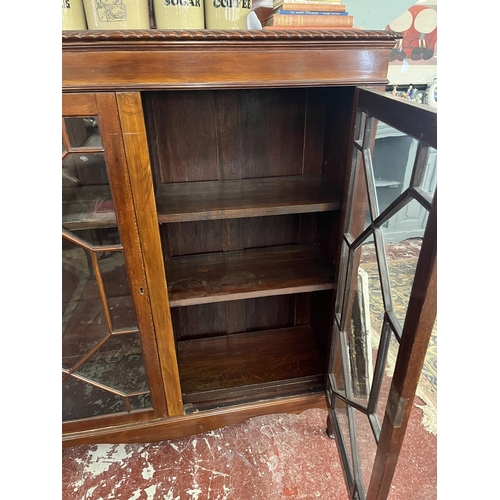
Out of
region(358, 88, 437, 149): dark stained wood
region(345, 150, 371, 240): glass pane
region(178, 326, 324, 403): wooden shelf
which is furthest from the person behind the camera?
region(178, 326, 324, 403): wooden shelf

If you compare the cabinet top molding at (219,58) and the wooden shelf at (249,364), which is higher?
the cabinet top molding at (219,58)

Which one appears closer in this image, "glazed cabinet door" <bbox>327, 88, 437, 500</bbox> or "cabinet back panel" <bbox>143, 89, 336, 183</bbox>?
"glazed cabinet door" <bbox>327, 88, 437, 500</bbox>

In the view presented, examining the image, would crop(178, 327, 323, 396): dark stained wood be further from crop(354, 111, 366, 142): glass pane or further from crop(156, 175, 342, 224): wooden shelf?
crop(354, 111, 366, 142): glass pane

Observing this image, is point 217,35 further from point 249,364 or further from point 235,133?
point 249,364

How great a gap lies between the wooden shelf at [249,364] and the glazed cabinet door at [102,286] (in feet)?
0.61

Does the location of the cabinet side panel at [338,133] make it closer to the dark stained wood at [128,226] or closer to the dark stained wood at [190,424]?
the dark stained wood at [128,226]

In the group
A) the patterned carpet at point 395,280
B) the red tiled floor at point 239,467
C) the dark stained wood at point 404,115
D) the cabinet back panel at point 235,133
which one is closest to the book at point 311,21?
the dark stained wood at point 404,115

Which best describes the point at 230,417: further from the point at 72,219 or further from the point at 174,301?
the point at 72,219

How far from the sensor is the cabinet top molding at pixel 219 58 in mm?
716

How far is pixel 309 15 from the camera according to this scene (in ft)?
2.62

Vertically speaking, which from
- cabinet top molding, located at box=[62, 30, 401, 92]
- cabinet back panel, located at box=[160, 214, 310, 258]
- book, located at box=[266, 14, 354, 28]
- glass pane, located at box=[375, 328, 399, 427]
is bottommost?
glass pane, located at box=[375, 328, 399, 427]

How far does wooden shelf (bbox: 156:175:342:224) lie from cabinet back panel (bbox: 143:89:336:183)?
0.04 meters

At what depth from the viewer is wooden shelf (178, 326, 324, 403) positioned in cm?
129

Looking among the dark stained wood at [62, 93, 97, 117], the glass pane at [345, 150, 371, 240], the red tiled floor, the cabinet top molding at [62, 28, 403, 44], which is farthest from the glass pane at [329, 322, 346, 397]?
the dark stained wood at [62, 93, 97, 117]
